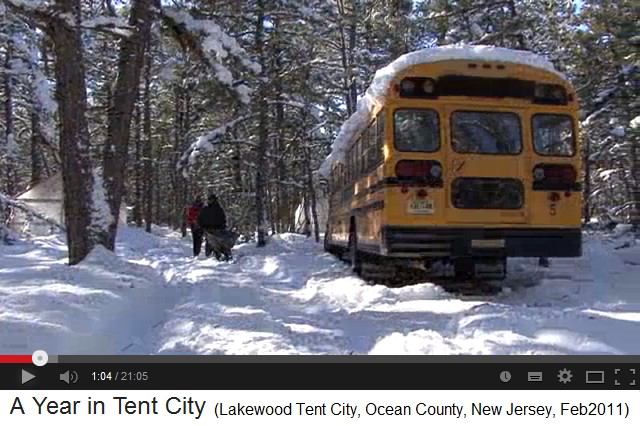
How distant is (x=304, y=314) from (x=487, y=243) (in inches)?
105

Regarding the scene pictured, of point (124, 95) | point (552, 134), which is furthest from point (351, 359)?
point (124, 95)

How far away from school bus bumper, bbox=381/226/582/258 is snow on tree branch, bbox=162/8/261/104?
14.9ft

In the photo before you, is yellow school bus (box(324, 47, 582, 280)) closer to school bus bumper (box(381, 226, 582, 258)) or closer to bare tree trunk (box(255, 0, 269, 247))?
school bus bumper (box(381, 226, 582, 258))

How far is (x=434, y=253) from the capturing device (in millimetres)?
8852

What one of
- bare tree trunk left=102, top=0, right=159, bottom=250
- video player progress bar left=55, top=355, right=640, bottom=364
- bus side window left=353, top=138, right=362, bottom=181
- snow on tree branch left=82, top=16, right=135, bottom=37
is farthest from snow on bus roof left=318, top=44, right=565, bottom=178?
video player progress bar left=55, top=355, right=640, bottom=364

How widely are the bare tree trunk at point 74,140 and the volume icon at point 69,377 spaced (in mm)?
7345

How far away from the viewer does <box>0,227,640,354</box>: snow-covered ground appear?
17.5 feet

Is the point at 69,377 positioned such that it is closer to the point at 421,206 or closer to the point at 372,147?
the point at 421,206

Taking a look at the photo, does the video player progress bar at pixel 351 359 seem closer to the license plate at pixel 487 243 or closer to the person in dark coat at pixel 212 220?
the license plate at pixel 487 243

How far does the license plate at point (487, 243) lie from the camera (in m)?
8.87

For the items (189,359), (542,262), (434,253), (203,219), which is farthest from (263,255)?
(189,359)

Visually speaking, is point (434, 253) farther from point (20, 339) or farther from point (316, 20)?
point (316, 20)

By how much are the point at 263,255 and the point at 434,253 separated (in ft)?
29.5

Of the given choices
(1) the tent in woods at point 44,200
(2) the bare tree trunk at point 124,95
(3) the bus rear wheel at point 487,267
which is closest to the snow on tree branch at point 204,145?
(1) the tent in woods at point 44,200
